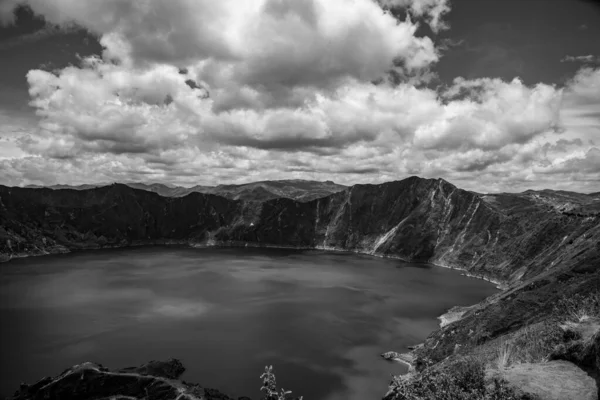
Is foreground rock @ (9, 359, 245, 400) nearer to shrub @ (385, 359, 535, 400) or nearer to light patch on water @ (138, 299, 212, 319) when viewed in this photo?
light patch on water @ (138, 299, 212, 319)

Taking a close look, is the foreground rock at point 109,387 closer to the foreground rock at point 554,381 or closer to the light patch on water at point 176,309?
the light patch on water at point 176,309

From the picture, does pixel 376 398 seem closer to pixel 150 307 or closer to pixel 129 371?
pixel 129 371

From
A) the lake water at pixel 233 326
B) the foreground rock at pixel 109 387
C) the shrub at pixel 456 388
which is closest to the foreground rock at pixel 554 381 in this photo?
the shrub at pixel 456 388

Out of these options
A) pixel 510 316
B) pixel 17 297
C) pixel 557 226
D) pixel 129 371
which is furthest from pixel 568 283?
pixel 17 297

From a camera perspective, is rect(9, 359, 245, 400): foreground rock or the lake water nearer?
rect(9, 359, 245, 400): foreground rock

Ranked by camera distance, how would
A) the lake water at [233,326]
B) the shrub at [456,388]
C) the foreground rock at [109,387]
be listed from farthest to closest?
1. the lake water at [233,326]
2. the foreground rock at [109,387]
3. the shrub at [456,388]

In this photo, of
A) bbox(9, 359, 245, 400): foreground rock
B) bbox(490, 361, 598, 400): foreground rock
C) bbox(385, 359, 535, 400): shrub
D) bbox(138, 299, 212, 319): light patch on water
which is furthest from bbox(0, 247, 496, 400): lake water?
bbox(385, 359, 535, 400): shrub

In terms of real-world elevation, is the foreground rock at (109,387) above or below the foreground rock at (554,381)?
below
